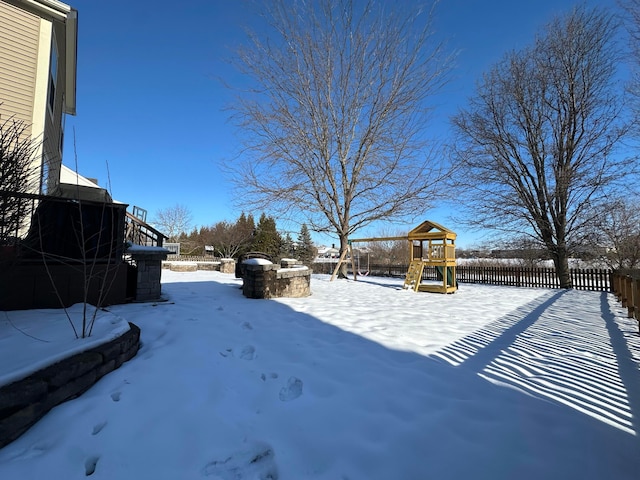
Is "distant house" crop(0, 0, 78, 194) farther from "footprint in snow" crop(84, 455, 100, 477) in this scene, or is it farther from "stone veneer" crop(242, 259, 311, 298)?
"footprint in snow" crop(84, 455, 100, 477)

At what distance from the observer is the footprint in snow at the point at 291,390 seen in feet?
7.57

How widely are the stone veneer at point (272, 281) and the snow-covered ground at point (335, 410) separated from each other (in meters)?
2.10

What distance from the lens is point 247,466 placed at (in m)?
1.62

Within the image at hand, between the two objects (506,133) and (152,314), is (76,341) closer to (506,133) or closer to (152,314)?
(152,314)

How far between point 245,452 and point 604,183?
15.4 m

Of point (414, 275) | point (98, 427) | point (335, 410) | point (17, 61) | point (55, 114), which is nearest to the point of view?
point (98, 427)

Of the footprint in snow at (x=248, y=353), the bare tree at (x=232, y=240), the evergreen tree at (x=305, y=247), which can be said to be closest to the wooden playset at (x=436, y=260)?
the footprint in snow at (x=248, y=353)

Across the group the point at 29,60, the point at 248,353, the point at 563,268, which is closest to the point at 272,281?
the point at 248,353

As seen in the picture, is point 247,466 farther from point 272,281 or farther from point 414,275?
point 414,275

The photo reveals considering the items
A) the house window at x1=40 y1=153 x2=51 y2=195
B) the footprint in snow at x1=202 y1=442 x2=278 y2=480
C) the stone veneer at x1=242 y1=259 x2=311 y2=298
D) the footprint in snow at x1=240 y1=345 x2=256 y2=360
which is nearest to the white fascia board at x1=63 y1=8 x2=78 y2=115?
the house window at x1=40 y1=153 x2=51 y2=195

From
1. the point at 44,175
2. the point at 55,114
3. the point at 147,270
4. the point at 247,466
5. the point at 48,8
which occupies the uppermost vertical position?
the point at 48,8

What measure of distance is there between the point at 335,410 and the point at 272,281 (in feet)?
13.8

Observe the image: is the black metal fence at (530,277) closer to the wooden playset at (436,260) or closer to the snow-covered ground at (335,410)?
the wooden playset at (436,260)

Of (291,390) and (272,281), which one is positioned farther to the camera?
(272,281)
